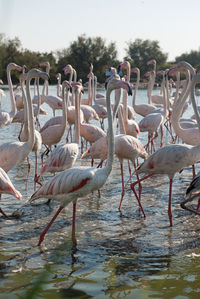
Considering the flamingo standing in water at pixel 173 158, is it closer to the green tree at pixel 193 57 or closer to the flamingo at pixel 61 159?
the flamingo at pixel 61 159

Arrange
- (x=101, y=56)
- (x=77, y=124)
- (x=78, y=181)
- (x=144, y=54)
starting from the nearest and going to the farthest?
(x=78, y=181)
(x=77, y=124)
(x=101, y=56)
(x=144, y=54)

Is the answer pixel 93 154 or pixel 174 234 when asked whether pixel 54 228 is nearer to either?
pixel 174 234

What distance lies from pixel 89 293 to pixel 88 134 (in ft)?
17.0

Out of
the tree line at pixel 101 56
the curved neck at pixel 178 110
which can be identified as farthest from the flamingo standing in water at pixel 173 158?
the tree line at pixel 101 56

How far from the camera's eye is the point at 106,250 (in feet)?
13.6

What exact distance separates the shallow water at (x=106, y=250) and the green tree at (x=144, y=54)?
3977cm

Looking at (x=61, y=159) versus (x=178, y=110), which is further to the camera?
(x=178, y=110)

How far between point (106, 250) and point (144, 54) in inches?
2001

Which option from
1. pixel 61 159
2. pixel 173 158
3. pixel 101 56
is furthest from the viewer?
pixel 101 56

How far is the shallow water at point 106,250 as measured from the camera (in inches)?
131

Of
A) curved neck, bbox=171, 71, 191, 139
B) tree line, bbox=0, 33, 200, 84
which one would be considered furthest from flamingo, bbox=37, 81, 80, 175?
tree line, bbox=0, 33, 200, 84

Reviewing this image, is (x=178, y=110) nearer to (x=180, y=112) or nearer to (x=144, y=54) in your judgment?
(x=180, y=112)

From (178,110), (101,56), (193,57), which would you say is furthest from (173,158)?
(193,57)

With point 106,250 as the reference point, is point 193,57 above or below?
above
